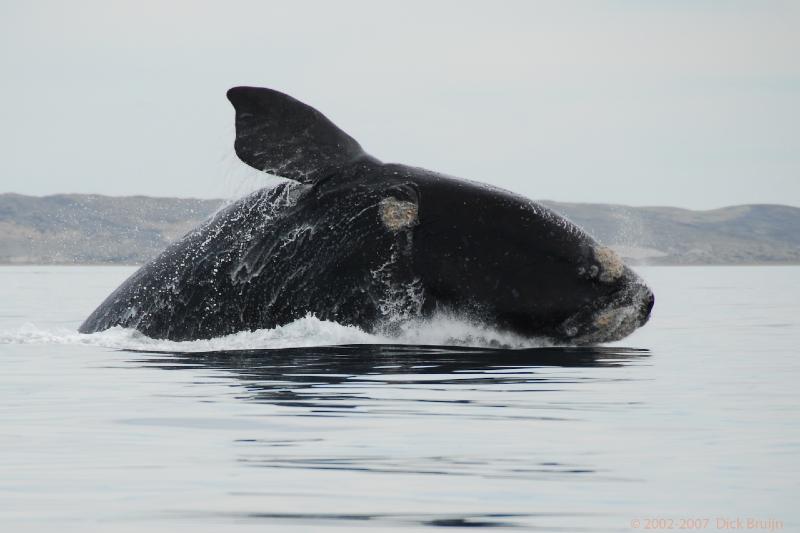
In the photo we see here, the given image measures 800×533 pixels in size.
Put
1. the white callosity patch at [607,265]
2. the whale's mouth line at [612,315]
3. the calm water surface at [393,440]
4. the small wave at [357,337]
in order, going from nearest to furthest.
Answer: the calm water surface at [393,440] < the white callosity patch at [607,265] < the whale's mouth line at [612,315] < the small wave at [357,337]

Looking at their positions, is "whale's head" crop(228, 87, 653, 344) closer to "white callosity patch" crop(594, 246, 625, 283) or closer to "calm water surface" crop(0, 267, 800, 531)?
"white callosity patch" crop(594, 246, 625, 283)

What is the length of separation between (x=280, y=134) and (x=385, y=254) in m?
1.81

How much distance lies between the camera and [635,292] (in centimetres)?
1571

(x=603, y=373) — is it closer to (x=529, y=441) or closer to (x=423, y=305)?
(x=423, y=305)

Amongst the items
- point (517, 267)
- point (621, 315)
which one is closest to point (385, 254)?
point (517, 267)

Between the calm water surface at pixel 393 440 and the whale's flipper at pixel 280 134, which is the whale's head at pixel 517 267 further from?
the whale's flipper at pixel 280 134

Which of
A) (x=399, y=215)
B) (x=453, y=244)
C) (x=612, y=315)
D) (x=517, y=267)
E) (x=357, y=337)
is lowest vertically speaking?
(x=357, y=337)

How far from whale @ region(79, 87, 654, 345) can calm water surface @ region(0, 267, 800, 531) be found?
1.46 ft

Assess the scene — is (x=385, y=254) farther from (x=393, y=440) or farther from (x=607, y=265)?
(x=393, y=440)

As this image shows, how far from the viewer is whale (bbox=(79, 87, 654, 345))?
15.3m

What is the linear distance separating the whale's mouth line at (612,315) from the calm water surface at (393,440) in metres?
0.30

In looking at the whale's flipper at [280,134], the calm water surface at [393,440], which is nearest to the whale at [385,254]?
the whale's flipper at [280,134]

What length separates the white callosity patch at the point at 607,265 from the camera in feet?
50.5

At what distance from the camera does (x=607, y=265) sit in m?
15.4
